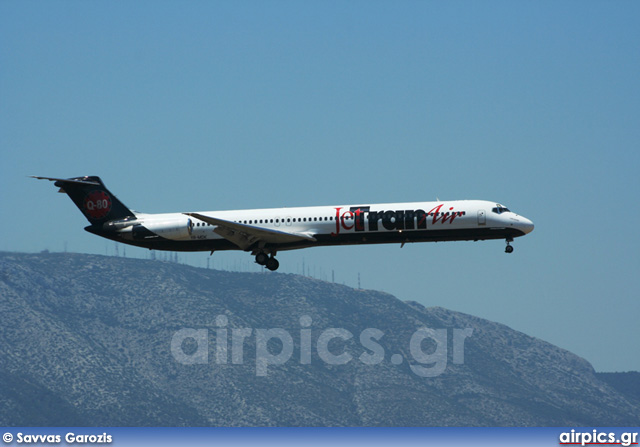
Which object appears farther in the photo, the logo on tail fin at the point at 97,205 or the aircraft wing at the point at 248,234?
the logo on tail fin at the point at 97,205

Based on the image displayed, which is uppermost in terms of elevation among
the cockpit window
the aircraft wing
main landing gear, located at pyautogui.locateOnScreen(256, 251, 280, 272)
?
the cockpit window

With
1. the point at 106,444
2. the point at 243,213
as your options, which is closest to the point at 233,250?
the point at 243,213

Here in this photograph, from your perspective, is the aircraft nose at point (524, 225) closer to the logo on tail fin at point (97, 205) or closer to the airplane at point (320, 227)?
the airplane at point (320, 227)

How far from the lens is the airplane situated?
65.6 meters

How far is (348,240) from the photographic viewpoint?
66.8m

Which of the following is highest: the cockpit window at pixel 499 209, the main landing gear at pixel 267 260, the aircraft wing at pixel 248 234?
the cockpit window at pixel 499 209

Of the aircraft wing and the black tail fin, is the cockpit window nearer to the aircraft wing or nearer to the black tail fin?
the aircraft wing

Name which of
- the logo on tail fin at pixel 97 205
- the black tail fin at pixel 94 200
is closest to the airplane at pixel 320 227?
the black tail fin at pixel 94 200

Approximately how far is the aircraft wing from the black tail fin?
9467 mm

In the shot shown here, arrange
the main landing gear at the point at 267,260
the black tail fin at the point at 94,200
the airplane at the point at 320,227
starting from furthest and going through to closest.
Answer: the black tail fin at the point at 94,200 < the main landing gear at the point at 267,260 < the airplane at the point at 320,227

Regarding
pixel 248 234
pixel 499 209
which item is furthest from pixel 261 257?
pixel 499 209

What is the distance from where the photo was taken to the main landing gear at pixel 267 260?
69312 millimetres

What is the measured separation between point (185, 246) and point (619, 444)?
9435 centimetres

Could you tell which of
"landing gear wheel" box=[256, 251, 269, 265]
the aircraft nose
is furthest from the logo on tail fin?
the aircraft nose
